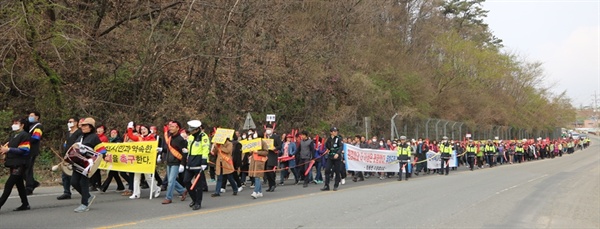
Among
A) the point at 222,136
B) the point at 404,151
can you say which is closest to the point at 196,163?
the point at 222,136

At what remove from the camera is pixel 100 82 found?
21219 mm

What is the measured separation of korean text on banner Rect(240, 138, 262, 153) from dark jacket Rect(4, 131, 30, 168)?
571 centimetres

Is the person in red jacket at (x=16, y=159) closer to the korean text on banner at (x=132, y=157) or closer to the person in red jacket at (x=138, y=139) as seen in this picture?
the korean text on banner at (x=132, y=157)

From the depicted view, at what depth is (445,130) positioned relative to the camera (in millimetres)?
46969

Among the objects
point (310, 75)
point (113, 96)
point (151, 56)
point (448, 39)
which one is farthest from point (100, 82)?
point (448, 39)

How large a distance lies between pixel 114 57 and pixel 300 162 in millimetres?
9605

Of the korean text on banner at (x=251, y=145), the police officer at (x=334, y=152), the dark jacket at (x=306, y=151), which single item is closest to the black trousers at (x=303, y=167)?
the dark jacket at (x=306, y=151)

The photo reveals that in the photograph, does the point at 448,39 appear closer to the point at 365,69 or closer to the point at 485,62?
the point at 485,62

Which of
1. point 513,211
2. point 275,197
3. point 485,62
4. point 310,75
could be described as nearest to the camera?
point 513,211

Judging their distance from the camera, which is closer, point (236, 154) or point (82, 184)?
point (82, 184)

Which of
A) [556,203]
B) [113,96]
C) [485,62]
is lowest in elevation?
[556,203]

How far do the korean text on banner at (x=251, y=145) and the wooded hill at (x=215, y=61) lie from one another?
6840mm

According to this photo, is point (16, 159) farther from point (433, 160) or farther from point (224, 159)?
point (433, 160)

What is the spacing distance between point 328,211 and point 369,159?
410 inches
